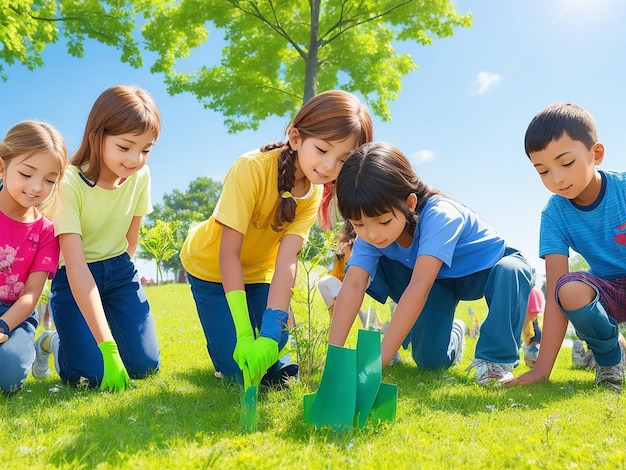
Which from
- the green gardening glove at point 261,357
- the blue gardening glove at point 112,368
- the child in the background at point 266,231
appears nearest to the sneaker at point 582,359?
the child in the background at point 266,231

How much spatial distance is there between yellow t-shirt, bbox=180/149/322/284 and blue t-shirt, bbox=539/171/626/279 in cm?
158

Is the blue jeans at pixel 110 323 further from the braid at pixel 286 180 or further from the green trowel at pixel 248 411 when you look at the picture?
the green trowel at pixel 248 411

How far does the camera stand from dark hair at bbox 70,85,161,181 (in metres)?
3.53

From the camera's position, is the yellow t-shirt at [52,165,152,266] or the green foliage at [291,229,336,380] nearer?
the green foliage at [291,229,336,380]

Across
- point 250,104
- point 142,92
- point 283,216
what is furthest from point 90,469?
point 250,104

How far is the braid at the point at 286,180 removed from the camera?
11.5ft

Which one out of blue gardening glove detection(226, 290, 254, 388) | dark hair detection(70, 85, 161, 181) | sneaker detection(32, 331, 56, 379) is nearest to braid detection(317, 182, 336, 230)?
blue gardening glove detection(226, 290, 254, 388)

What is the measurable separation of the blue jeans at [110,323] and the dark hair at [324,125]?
1419mm

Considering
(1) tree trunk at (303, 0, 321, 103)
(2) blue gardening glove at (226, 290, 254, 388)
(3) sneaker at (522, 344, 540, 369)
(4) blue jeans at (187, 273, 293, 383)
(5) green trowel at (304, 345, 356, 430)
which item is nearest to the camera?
(5) green trowel at (304, 345, 356, 430)

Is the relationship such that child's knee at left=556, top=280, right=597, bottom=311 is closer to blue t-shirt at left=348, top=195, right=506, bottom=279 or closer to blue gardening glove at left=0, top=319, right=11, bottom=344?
blue t-shirt at left=348, top=195, right=506, bottom=279

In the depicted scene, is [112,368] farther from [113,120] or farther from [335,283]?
[335,283]

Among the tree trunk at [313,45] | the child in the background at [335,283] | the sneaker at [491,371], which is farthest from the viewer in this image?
the tree trunk at [313,45]

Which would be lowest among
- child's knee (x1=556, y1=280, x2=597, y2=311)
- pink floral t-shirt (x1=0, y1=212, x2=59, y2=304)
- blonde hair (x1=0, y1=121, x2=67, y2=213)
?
child's knee (x1=556, y1=280, x2=597, y2=311)

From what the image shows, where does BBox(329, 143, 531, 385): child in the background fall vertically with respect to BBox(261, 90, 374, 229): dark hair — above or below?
below
